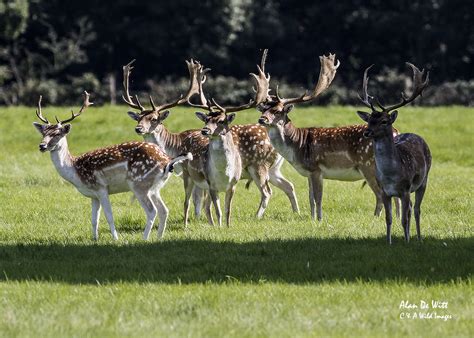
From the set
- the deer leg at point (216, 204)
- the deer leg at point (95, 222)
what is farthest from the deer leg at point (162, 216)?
the deer leg at point (216, 204)

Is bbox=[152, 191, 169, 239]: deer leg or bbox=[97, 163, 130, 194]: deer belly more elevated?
bbox=[97, 163, 130, 194]: deer belly

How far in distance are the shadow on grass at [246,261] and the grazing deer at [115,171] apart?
554mm

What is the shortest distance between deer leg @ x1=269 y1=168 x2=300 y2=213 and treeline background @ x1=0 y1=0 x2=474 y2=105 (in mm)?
26187

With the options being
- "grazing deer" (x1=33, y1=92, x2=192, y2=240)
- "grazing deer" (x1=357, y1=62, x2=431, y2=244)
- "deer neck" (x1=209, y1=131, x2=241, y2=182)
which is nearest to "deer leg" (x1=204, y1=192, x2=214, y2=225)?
"deer neck" (x1=209, y1=131, x2=241, y2=182)

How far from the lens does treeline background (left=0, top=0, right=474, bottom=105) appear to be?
136 ft

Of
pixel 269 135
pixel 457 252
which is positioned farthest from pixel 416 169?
pixel 269 135

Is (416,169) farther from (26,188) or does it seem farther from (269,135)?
(26,188)

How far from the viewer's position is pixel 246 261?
9.88 meters

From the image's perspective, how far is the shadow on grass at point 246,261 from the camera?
9211mm

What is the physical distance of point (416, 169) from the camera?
10680 millimetres

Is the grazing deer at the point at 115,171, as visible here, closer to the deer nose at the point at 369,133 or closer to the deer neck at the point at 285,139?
the deer nose at the point at 369,133

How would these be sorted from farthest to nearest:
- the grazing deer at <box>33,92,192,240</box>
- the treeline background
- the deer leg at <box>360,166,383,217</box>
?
the treeline background → the deer leg at <box>360,166,383,217</box> → the grazing deer at <box>33,92,192,240</box>

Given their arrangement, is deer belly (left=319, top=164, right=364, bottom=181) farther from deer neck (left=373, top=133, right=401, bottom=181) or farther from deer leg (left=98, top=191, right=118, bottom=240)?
deer leg (left=98, top=191, right=118, bottom=240)

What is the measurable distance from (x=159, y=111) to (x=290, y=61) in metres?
29.3
